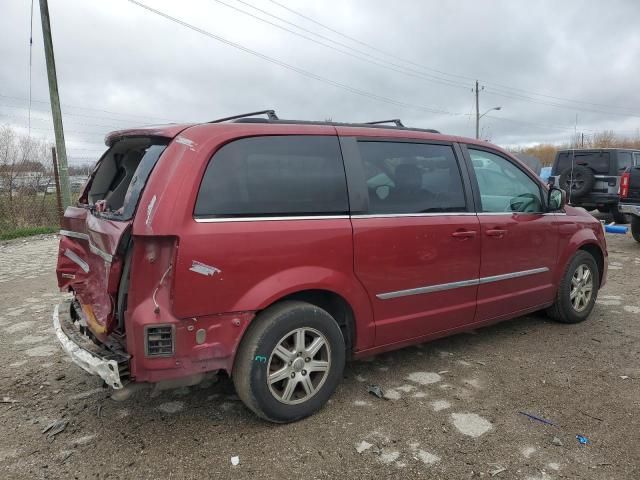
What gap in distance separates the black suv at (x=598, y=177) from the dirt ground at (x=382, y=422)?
1010cm

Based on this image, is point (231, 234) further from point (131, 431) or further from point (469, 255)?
point (469, 255)

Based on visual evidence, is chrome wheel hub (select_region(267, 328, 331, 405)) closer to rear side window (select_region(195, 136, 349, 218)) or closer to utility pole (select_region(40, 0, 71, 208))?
rear side window (select_region(195, 136, 349, 218))

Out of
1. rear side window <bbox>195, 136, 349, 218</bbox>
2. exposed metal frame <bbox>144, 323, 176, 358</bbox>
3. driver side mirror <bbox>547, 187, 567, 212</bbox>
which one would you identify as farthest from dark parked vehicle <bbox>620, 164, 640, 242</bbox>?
exposed metal frame <bbox>144, 323, 176, 358</bbox>

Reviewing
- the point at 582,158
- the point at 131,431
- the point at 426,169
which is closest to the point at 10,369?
the point at 131,431

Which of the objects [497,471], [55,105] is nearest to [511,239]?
[497,471]

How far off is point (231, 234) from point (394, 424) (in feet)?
4.87

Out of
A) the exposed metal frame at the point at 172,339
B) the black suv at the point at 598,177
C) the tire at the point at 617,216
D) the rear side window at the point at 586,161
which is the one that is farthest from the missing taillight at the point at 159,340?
the rear side window at the point at 586,161

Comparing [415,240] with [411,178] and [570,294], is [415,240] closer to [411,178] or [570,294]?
[411,178]

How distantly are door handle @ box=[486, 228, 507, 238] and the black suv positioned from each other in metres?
10.9

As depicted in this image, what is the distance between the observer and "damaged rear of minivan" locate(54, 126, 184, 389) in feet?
8.38

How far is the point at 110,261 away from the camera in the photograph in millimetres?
2598

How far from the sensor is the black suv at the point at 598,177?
43.0 ft

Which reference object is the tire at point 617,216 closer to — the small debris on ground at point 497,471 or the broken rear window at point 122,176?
the small debris on ground at point 497,471

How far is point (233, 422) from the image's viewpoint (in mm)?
3006
